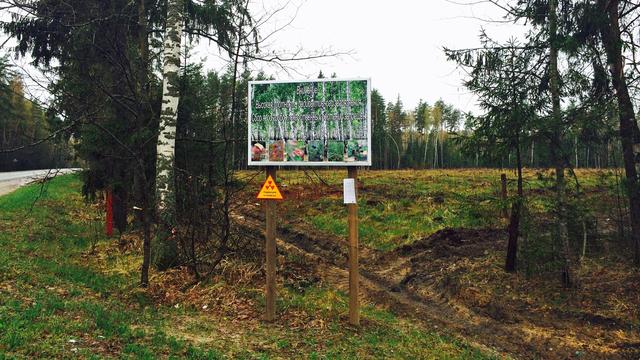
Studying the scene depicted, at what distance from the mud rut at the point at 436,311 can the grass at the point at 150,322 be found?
1.70 feet

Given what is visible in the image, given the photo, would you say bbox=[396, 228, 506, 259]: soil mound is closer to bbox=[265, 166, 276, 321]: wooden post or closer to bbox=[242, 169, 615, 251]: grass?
bbox=[242, 169, 615, 251]: grass

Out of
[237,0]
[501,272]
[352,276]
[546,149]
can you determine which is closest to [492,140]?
[546,149]

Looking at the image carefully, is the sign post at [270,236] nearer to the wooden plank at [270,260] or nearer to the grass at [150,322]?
the wooden plank at [270,260]

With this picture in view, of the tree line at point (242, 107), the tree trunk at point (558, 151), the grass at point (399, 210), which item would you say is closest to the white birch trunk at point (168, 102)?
the tree line at point (242, 107)

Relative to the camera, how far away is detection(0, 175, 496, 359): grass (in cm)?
459

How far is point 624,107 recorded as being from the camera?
309 inches

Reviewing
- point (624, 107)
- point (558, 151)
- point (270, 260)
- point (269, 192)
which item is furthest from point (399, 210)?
point (269, 192)

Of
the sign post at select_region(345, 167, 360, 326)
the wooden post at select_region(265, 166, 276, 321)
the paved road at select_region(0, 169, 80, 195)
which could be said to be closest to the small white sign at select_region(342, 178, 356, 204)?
the sign post at select_region(345, 167, 360, 326)

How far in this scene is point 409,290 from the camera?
367 inches

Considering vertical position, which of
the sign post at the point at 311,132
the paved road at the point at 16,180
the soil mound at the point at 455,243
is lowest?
the soil mound at the point at 455,243

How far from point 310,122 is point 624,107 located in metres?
6.18

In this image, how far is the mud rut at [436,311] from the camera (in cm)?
641

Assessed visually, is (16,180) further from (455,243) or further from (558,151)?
(558,151)

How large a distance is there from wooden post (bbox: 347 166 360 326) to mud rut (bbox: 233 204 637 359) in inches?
62.7
